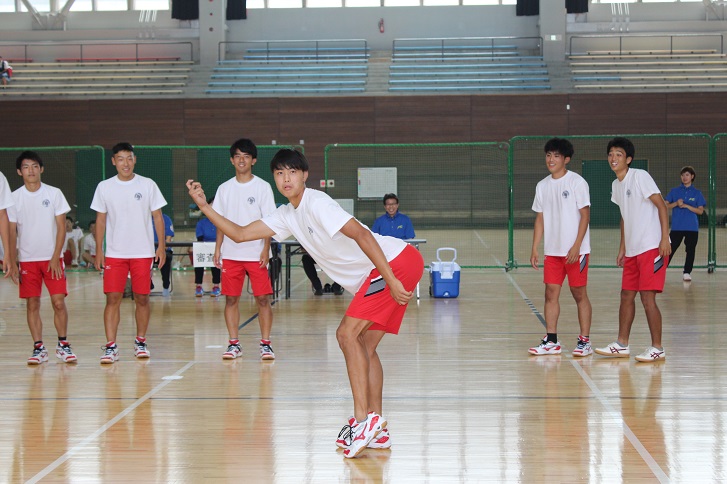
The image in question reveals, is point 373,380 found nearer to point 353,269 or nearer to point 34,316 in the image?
point 353,269

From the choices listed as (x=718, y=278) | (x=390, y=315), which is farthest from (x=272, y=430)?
(x=718, y=278)

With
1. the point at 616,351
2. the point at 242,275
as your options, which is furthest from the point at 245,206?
the point at 616,351

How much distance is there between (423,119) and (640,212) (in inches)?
767

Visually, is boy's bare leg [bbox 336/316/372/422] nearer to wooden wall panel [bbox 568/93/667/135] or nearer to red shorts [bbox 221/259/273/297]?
red shorts [bbox 221/259/273/297]

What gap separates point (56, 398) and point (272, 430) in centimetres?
183

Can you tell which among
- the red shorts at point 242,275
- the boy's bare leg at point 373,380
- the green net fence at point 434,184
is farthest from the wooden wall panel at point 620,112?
the boy's bare leg at point 373,380

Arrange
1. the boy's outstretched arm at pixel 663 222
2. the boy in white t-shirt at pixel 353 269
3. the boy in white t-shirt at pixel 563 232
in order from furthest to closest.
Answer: the boy in white t-shirt at pixel 563 232, the boy's outstretched arm at pixel 663 222, the boy in white t-shirt at pixel 353 269

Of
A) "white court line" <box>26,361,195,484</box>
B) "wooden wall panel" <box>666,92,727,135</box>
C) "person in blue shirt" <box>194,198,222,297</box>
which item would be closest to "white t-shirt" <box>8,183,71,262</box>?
"white court line" <box>26,361,195,484</box>

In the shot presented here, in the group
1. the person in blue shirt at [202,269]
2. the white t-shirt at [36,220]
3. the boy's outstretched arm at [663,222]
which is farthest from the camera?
the person in blue shirt at [202,269]

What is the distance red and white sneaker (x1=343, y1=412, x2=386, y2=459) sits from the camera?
448cm

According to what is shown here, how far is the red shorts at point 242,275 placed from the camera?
23.7 feet

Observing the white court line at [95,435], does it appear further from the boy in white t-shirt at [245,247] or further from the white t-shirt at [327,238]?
the white t-shirt at [327,238]

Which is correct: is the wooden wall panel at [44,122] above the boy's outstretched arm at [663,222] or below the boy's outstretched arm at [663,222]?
above

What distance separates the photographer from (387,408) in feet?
18.3
